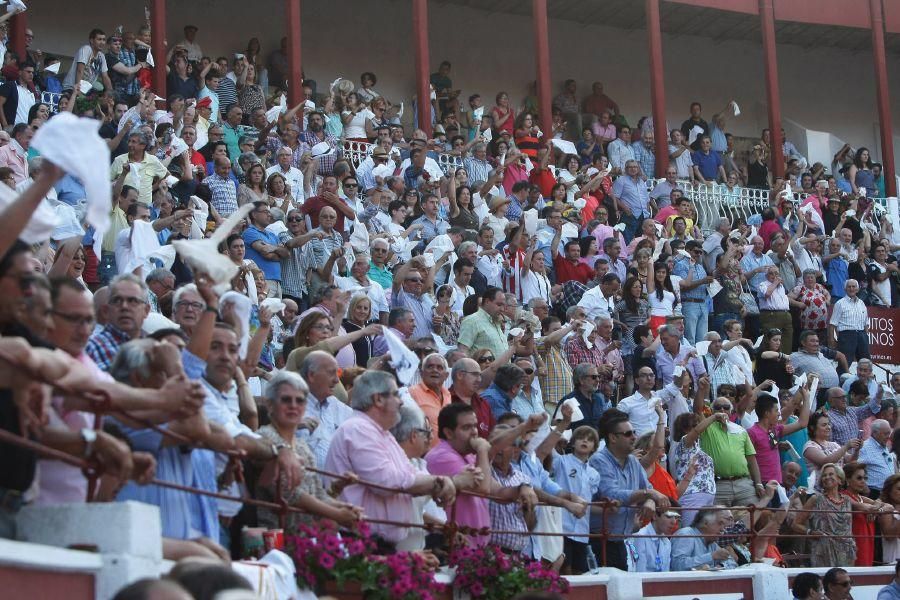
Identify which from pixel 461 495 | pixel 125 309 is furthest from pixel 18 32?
pixel 125 309

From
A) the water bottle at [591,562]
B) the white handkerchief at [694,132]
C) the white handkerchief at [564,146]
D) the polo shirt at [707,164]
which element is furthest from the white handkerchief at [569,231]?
the white handkerchief at [694,132]

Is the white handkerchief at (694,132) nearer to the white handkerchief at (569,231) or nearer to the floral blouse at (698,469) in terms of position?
the white handkerchief at (569,231)

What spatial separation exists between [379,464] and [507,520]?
1.39m

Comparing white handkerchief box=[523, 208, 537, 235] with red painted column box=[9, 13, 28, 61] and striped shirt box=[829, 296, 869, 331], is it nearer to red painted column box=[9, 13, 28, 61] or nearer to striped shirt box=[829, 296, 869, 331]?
striped shirt box=[829, 296, 869, 331]

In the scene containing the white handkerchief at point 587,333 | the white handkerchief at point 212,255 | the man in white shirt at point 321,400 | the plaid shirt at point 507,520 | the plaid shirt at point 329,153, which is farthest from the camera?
the plaid shirt at point 329,153

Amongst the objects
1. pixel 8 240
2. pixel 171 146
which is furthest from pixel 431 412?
pixel 171 146

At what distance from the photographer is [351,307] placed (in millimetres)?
11406

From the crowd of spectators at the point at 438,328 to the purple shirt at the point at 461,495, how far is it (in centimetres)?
2

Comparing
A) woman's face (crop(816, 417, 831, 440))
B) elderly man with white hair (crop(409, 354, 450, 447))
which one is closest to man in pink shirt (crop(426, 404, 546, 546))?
elderly man with white hair (crop(409, 354, 450, 447))

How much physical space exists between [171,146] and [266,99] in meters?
4.96

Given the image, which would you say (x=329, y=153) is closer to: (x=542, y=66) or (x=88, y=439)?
(x=542, y=66)

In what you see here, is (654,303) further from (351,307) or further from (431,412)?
(431,412)

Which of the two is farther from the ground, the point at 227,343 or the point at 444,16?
the point at 444,16

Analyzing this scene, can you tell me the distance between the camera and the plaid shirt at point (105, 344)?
22.2 feet
